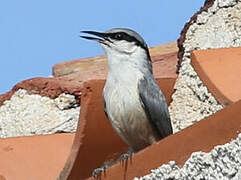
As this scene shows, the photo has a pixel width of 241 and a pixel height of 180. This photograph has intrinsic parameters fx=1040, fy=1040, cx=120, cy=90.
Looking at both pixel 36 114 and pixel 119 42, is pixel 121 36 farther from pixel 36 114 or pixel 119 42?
pixel 36 114

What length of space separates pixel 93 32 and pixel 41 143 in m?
0.71

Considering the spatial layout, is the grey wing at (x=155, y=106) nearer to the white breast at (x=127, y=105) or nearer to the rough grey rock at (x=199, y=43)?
the white breast at (x=127, y=105)

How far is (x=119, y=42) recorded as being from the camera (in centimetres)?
604

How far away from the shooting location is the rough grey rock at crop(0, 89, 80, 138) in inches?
255

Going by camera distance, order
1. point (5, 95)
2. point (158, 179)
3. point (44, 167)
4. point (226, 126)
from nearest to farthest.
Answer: point (226, 126), point (158, 179), point (44, 167), point (5, 95)

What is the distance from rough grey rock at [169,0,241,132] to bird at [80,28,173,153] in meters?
0.16

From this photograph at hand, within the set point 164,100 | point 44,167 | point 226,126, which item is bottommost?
point 44,167

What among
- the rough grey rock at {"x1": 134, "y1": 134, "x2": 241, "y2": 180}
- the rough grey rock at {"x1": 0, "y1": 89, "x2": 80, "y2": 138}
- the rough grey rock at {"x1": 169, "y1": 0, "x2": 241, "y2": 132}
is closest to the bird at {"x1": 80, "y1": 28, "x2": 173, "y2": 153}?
the rough grey rock at {"x1": 169, "y1": 0, "x2": 241, "y2": 132}

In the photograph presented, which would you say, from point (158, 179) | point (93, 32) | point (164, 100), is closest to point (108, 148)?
point (164, 100)

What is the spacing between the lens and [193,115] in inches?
227

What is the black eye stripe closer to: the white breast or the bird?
the bird

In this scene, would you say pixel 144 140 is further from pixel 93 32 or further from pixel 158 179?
pixel 158 179

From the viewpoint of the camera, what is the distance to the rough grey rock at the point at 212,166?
3.92m

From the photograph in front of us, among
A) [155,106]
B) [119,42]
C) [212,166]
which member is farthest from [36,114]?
[212,166]
